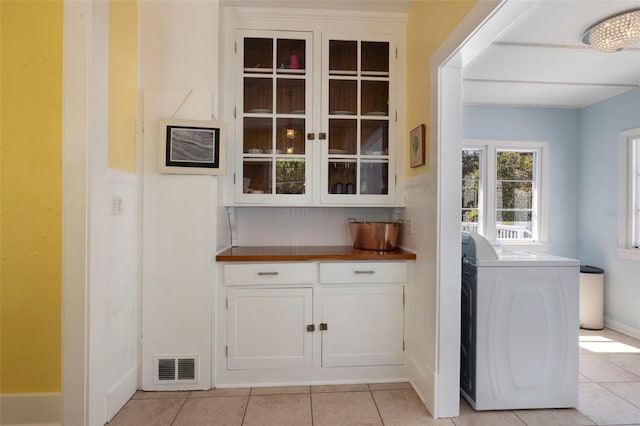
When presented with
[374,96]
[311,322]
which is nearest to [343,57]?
[374,96]

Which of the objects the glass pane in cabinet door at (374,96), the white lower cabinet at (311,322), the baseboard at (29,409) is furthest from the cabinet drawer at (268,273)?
the glass pane in cabinet door at (374,96)

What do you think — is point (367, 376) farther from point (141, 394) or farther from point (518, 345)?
point (141, 394)

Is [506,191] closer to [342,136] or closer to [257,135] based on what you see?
[342,136]

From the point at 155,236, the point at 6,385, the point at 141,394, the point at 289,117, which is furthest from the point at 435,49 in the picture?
the point at 6,385

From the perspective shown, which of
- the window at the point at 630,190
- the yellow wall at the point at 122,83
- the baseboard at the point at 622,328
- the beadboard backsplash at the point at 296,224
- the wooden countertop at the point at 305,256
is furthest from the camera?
the window at the point at 630,190

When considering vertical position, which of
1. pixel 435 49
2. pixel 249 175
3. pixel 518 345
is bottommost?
pixel 518 345

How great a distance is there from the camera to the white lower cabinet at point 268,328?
2.12 meters

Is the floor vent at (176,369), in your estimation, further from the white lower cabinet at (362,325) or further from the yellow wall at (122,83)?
the yellow wall at (122,83)

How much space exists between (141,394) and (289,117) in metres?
2.06

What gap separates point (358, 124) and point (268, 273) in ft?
4.13

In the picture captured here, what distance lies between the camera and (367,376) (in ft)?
7.13

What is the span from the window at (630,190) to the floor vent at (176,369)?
4.09 m

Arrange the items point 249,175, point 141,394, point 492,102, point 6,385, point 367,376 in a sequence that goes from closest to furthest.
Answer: point 6,385
point 141,394
point 367,376
point 249,175
point 492,102

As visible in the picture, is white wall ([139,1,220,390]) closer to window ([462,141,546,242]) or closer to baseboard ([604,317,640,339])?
window ([462,141,546,242])
